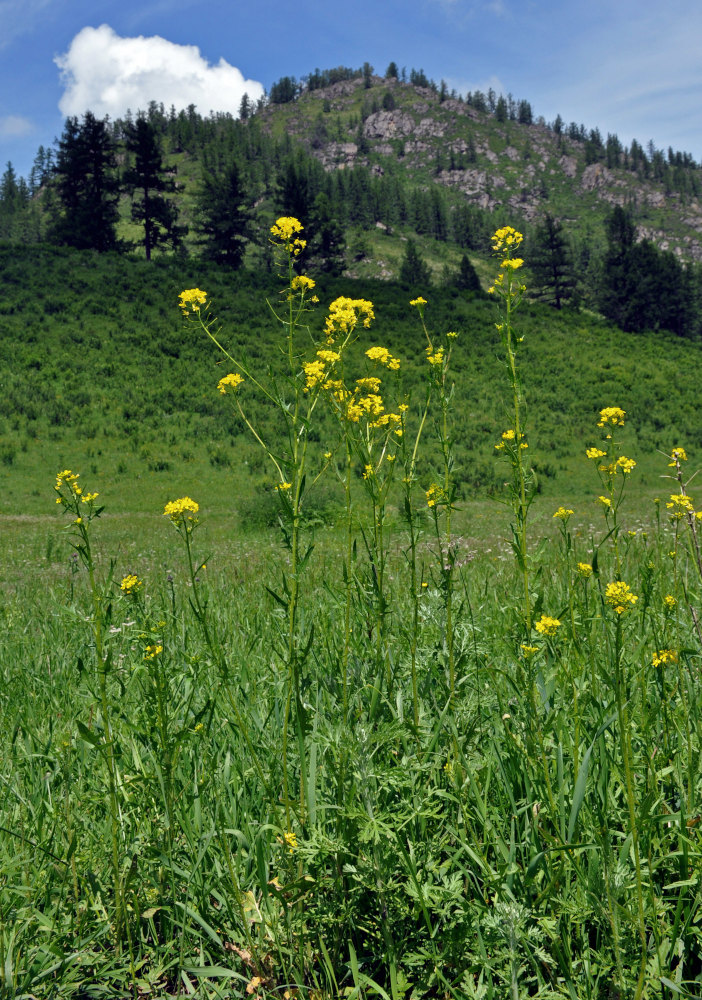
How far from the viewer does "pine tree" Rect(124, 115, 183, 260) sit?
38781 mm

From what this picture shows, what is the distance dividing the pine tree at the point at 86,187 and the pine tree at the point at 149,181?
1.46 meters

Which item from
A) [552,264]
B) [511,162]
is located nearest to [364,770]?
[552,264]

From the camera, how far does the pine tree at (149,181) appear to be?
3878cm

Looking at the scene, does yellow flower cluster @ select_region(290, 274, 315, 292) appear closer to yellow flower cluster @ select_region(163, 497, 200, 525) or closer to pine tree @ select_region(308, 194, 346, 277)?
yellow flower cluster @ select_region(163, 497, 200, 525)

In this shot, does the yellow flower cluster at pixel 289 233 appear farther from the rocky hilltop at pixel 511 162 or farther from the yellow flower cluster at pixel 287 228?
the rocky hilltop at pixel 511 162

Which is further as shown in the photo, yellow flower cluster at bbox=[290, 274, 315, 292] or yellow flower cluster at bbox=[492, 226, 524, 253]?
yellow flower cluster at bbox=[290, 274, 315, 292]

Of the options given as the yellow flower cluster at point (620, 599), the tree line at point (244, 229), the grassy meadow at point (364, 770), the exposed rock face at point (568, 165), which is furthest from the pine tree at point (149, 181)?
the exposed rock face at point (568, 165)

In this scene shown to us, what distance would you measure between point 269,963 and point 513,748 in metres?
0.85

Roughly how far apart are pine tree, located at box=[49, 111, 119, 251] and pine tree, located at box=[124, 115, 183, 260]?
4.78ft

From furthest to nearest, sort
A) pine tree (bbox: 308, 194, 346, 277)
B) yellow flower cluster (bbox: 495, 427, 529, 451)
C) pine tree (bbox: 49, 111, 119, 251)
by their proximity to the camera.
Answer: pine tree (bbox: 308, 194, 346, 277) < pine tree (bbox: 49, 111, 119, 251) < yellow flower cluster (bbox: 495, 427, 529, 451)

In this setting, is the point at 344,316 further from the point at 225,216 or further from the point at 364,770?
the point at 225,216

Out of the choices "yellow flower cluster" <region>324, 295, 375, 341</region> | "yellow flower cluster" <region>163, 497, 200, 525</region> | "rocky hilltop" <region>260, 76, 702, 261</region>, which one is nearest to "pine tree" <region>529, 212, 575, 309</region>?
"yellow flower cluster" <region>324, 295, 375, 341</region>

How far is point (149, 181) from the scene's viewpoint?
40000 mm

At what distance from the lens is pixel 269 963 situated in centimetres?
147
